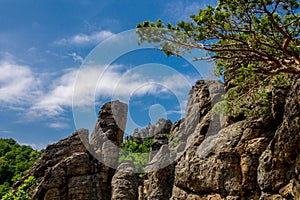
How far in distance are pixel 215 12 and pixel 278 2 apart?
2194 mm

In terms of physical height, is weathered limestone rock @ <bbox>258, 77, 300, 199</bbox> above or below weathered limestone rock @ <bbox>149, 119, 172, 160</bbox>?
below

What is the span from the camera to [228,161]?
18.1 m

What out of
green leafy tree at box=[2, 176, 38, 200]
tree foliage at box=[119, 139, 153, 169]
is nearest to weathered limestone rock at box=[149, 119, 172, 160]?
tree foliage at box=[119, 139, 153, 169]

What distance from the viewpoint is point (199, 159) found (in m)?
20.5

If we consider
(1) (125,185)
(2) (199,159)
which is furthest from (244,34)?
(1) (125,185)

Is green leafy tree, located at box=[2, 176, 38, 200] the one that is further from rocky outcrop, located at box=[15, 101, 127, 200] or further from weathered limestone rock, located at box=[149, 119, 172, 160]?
weathered limestone rock, located at box=[149, 119, 172, 160]

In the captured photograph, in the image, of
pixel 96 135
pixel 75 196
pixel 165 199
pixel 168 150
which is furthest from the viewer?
pixel 96 135

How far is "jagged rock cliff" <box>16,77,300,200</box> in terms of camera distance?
14.3 metres

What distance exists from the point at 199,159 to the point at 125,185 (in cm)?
1437

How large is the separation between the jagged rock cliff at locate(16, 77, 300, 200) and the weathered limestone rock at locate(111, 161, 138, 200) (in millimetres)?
100

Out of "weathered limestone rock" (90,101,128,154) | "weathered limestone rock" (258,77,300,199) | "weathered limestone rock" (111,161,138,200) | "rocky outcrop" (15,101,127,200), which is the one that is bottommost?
"weathered limestone rock" (258,77,300,199)

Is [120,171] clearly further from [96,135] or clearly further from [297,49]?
[297,49]

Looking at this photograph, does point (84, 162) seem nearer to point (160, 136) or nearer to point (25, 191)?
point (25, 191)

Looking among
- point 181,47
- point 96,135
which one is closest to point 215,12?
point 181,47
